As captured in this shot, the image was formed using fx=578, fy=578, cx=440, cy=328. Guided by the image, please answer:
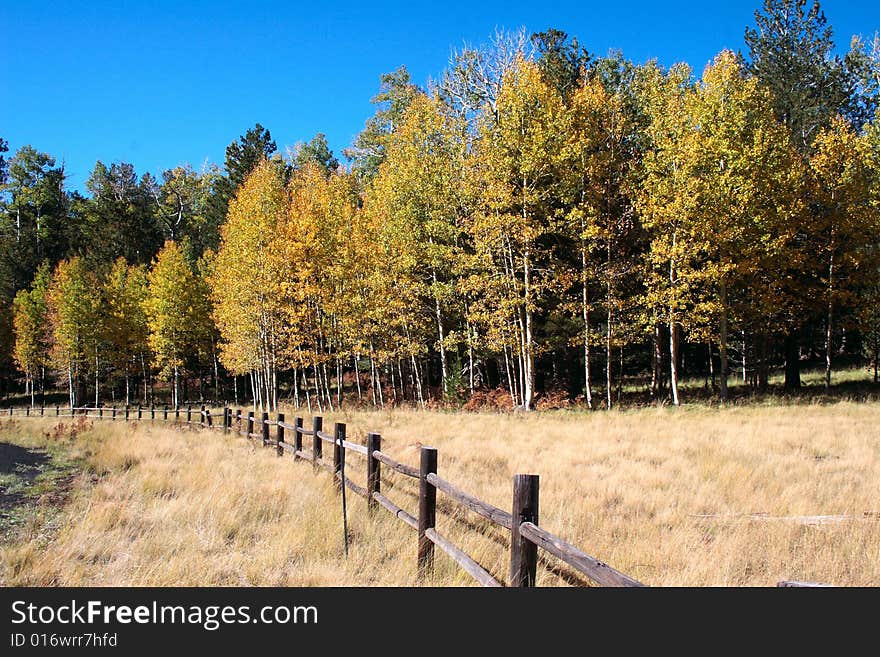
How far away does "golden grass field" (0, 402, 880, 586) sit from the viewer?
631 centimetres

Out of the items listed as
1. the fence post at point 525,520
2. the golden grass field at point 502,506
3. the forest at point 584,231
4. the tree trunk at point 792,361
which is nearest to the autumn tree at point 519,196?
the forest at point 584,231

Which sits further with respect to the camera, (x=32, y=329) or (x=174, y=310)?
(x=32, y=329)

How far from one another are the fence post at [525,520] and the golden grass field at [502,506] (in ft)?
3.79

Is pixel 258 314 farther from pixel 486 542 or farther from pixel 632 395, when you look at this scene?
pixel 486 542

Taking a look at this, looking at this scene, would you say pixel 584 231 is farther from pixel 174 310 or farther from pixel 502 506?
pixel 174 310

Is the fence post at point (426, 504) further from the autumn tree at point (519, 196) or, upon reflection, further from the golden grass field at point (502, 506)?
Result: the autumn tree at point (519, 196)

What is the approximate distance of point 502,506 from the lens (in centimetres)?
874

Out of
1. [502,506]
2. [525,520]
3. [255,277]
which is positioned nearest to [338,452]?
→ [502,506]

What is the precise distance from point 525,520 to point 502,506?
13.3 feet

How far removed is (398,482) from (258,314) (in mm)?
23225

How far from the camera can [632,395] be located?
3136 centimetres

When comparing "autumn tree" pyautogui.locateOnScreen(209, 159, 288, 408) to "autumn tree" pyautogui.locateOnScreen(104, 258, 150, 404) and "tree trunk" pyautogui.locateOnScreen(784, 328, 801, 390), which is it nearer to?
"autumn tree" pyautogui.locateOnScreen(104, 258, 150, 404)
